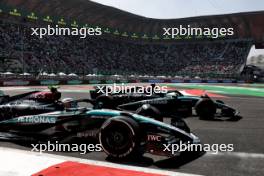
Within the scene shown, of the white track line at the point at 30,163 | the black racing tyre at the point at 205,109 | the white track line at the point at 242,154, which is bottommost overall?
the white track line at the point at 242,154

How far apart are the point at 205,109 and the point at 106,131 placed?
18.0ft

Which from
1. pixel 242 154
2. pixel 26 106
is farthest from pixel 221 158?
pixel 26 106

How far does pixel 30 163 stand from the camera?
4.80 m

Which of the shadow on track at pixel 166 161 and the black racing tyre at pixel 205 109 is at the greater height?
the black racing tyre at pixel 205 109

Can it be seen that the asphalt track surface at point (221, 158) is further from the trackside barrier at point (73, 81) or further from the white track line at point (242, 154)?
the trackside barrier at point (73, 81)

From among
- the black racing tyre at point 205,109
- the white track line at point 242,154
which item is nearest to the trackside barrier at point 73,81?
the black racing tyre at point 205,109

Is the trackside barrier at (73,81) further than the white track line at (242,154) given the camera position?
Yes

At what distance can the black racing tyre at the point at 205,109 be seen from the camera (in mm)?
10078

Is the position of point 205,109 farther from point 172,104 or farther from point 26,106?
point 26,106

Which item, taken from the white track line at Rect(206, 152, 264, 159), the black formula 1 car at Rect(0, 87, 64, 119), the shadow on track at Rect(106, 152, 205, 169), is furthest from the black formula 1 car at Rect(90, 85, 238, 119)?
the shadow on track at Rect(106, 152, 205, 169)

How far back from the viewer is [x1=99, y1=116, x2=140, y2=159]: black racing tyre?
5.04 metres

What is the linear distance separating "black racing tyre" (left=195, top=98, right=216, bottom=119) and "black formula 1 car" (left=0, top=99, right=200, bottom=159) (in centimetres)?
418

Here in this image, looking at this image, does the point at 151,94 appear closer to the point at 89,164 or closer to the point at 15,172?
the point at 89,164

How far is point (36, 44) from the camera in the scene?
43.1 meters
